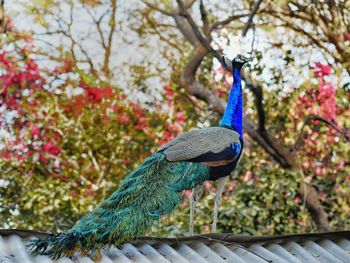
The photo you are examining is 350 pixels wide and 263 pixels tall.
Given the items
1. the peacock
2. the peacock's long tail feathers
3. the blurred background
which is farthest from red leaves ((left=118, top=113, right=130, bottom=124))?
the peacock's long tail feathers

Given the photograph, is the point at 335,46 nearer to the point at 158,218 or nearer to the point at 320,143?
the point at 320,143

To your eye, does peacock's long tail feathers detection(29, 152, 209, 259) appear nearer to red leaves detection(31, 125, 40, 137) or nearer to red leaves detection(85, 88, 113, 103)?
red leaves detection(31, 125, 40, 137)

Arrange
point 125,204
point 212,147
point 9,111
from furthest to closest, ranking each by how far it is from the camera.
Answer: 1. point 9,111
2. point 212,147
3. point 125,204

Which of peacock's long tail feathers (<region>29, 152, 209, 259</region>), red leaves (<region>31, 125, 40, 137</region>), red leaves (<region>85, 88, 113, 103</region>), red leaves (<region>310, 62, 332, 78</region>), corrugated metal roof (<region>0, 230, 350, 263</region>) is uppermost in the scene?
red leaves (<region>85, 88, 113, 103</region>)

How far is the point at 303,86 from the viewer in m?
8.08

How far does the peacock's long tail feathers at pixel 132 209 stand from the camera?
3.64 metres

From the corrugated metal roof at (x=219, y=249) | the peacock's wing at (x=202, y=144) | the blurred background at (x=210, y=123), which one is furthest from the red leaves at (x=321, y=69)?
the corrugated metal roof at (x=219, y=249)

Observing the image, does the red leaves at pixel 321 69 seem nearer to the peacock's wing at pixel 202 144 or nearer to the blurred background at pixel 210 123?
the blurred background at pixel 210 123

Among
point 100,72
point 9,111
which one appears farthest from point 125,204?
point 100,72

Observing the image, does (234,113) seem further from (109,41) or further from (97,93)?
(109,41)

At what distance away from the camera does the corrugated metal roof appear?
147 inches

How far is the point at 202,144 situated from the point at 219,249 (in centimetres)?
66

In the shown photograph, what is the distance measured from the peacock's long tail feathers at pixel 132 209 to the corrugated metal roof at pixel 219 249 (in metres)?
0.07

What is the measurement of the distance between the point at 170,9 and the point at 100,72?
154cm
